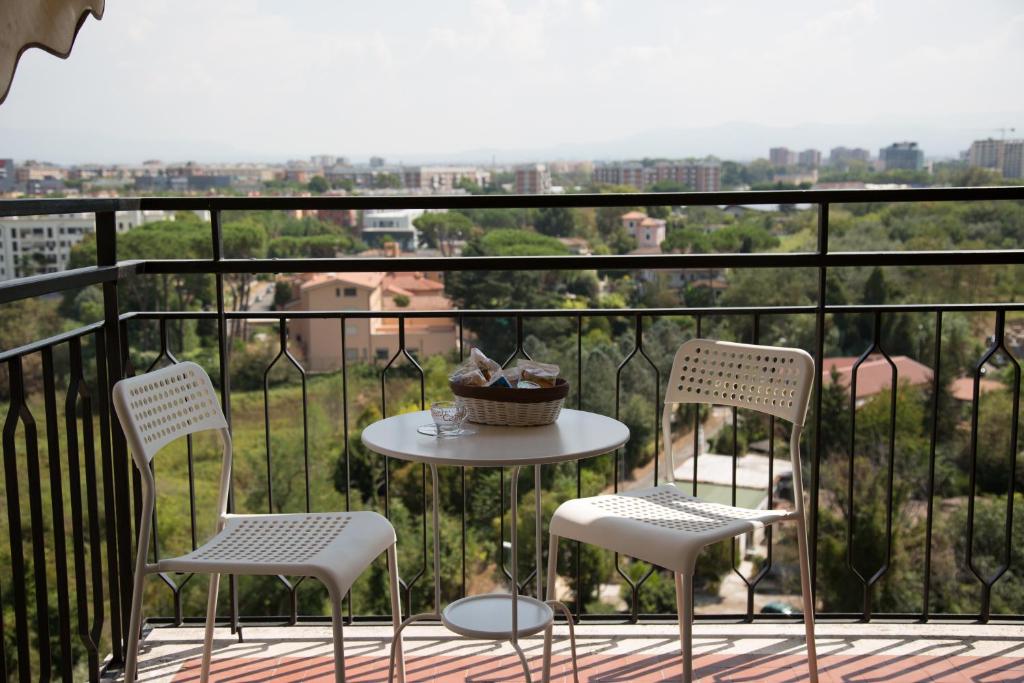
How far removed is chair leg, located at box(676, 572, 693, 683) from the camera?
5.96ft

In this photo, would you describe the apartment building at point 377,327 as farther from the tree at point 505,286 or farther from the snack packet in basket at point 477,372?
the snack packet in basket at point 477,372

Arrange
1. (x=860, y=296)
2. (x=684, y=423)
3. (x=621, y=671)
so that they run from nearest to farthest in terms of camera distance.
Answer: (x=621, y=671) → (x=860, y=296) → (x=684, y=423)

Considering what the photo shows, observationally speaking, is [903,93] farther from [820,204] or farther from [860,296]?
[820,204]

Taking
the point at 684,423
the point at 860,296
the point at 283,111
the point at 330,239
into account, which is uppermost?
the point at 283,111

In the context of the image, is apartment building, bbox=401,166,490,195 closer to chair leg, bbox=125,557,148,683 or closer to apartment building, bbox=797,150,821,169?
apartment building, bbox=797,150,821,169

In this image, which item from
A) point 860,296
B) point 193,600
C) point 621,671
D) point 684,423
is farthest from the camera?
point 684,423

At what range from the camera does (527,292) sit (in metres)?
23.0

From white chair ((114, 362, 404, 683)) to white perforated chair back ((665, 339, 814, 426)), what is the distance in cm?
81

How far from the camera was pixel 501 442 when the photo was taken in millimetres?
1878

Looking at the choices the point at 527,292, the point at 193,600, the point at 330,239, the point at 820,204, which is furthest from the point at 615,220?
the point at 820,204

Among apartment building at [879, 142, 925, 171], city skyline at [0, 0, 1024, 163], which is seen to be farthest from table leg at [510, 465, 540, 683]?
city skyline at [0, 0, 1024, 163]

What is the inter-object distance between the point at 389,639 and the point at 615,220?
20699mm

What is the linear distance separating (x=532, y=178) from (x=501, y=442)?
29.1 m

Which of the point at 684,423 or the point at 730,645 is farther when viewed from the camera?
the point at 684,423
